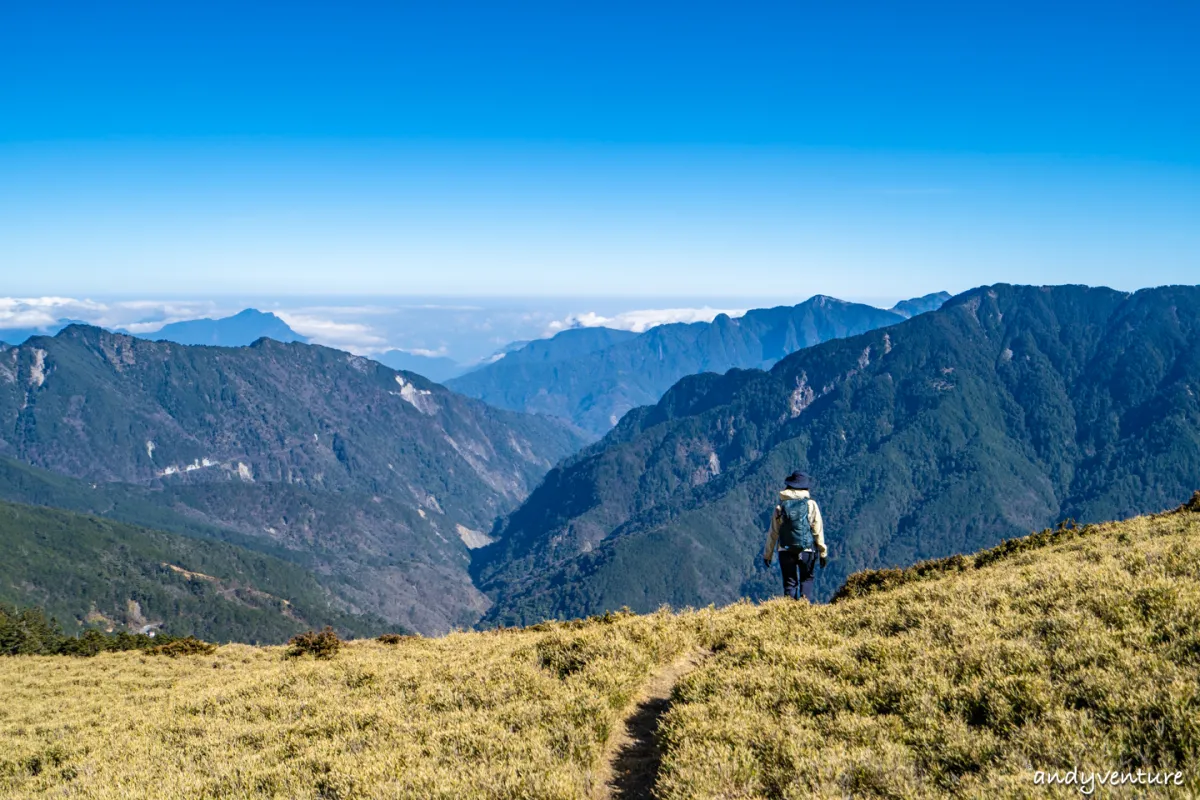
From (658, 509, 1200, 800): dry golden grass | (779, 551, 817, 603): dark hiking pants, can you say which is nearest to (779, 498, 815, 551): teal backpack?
(779, 551, 817, 603): dark hiking pants

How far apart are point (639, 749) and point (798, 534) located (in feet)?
32.5

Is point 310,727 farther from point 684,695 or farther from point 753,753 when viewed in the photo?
point 753,753

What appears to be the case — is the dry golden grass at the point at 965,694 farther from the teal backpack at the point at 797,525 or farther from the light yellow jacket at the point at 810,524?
the light yellow jacket at the point at 810,524

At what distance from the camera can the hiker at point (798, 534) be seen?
2069cm

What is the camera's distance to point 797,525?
2069 centimetres

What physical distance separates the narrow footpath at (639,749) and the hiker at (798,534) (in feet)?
20.2

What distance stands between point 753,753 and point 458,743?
5.69m

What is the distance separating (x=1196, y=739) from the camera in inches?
343

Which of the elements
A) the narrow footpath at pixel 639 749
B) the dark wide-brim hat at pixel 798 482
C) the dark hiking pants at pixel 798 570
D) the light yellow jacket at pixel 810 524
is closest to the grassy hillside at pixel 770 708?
the narrow footpath at pixel 639 749

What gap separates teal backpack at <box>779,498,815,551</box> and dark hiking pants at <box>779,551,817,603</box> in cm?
41

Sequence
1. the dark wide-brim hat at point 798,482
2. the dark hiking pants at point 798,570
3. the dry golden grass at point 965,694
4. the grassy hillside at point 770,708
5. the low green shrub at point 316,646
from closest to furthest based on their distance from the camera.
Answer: the dry golden grass at point 965,694
the grassy hillside at point 770,708
the dark wide-brim hat at point 798,482
the dark hiking pants at point 798,570
the low green shrub at point 316,646

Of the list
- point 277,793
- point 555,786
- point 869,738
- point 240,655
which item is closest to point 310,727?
point 277,793

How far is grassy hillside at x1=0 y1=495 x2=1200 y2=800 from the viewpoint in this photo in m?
9.67

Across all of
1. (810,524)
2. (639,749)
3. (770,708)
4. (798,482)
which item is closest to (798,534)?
(810,524)
